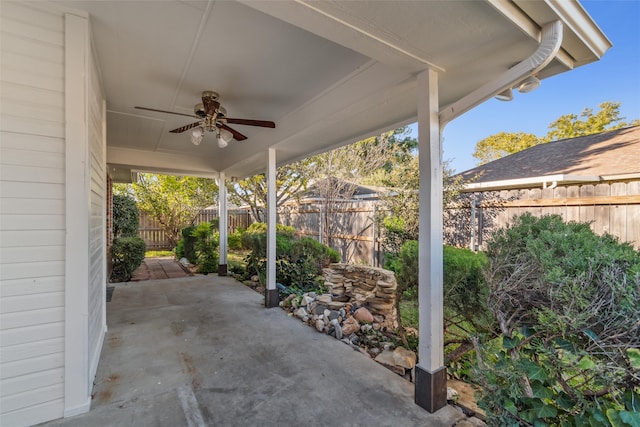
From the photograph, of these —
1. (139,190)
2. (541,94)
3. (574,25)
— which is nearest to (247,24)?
(574,25)

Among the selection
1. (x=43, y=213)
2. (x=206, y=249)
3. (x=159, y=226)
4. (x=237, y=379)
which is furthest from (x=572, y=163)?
(x=159, y=226)

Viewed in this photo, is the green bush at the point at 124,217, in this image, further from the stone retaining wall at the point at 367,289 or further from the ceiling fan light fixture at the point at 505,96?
the ceiling fan light fixture at the point at 505,96

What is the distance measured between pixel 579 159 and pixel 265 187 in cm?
850

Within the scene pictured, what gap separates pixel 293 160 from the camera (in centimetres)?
549

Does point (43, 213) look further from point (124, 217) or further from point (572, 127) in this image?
point (572, 127)

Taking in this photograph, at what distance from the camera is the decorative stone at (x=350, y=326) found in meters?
3.57

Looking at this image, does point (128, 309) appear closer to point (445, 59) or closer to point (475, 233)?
point (445, 59)

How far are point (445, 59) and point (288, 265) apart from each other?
4607 millimetres

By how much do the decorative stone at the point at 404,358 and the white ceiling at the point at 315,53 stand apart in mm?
2497

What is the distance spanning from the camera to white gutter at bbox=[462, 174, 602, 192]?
196 inches

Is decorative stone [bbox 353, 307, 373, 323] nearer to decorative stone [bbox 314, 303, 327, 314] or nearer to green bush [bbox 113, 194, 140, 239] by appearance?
decorative stone [bbox 314, 303, 327, 314]

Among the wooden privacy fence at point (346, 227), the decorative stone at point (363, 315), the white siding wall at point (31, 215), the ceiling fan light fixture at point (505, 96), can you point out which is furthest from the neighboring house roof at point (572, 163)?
the white siding wall at point (31, 215)

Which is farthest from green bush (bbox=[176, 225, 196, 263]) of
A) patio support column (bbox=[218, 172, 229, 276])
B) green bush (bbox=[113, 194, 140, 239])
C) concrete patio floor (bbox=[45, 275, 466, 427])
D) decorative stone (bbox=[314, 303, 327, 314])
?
decorative stone (bbox=[314, 303, 327, 314])

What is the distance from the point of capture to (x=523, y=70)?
188cm
